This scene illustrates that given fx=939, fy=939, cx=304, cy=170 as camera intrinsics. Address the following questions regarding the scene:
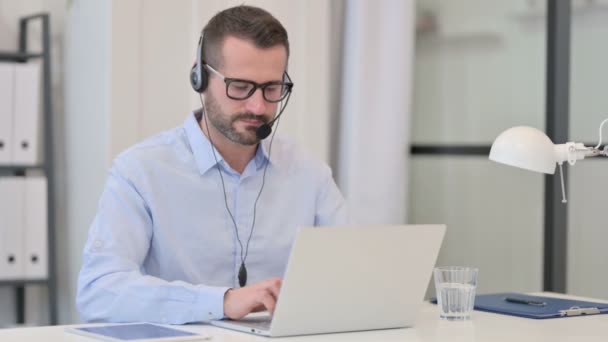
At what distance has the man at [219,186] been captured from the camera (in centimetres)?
205

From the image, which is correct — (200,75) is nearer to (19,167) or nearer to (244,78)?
(244,78)

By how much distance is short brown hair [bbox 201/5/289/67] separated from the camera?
2119mm

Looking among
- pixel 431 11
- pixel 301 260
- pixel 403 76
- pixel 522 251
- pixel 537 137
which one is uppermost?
pixel 431 11

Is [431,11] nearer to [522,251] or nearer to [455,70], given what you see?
[455,70]

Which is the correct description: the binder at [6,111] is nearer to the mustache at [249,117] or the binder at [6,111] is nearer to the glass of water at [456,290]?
the mustache at [249,117]

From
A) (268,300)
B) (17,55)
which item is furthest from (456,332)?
(17,55)

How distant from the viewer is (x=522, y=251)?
11.1 feet

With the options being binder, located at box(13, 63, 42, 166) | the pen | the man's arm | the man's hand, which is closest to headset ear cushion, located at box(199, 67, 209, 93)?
the man's arm

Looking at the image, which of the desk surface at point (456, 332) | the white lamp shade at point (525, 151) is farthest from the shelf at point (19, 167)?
the white lamp shade at point (525, 151)

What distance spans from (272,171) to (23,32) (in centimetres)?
136

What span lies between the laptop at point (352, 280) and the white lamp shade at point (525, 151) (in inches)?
7.8

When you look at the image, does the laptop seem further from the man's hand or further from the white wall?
the white wall

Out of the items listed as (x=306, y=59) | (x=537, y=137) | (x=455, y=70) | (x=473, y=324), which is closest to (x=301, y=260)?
(x=473, y=324)

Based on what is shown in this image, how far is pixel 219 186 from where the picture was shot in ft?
7.09
